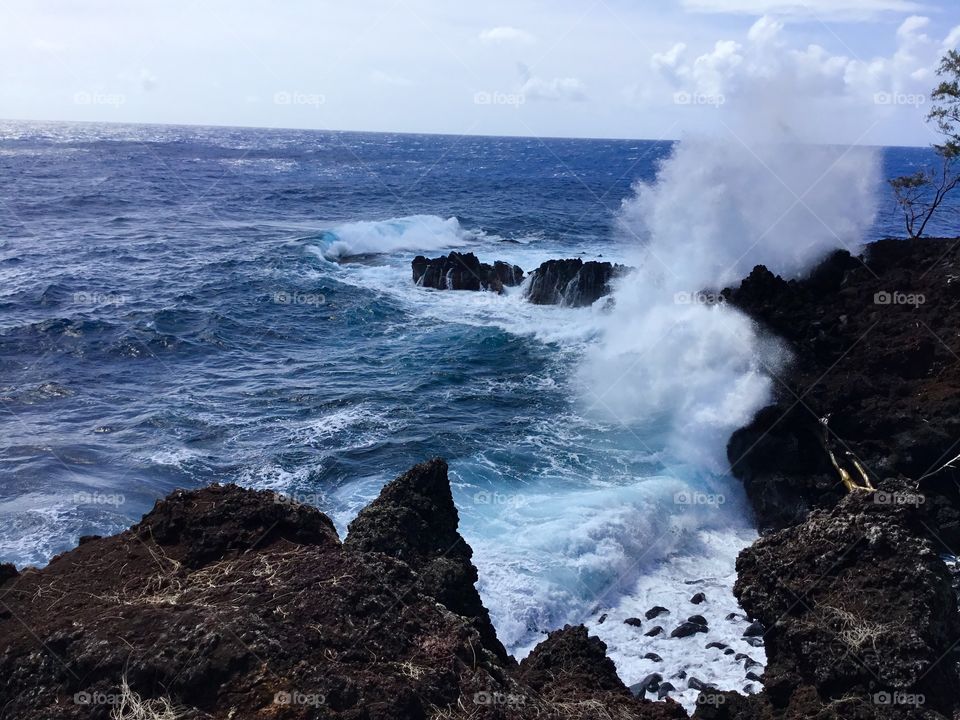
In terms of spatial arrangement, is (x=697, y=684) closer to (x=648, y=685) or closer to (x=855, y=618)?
(x=648, y=685)

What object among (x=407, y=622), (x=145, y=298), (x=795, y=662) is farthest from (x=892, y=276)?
(x=145, y=298)

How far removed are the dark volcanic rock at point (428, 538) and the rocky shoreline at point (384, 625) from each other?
30 mm

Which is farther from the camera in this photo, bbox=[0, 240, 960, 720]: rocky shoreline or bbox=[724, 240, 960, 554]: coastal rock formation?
bbox=[724, 240, 960, 554]: coastal rock formation

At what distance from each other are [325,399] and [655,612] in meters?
12.7

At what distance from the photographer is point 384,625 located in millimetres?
6867

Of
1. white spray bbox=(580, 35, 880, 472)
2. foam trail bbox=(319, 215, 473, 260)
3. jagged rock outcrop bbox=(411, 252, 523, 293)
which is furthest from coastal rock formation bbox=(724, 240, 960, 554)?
foam trail bbox=(319, 215, 473, 260)

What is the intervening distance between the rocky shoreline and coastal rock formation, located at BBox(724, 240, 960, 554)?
1.91m

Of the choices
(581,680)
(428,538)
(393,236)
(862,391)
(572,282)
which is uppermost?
(862,391)

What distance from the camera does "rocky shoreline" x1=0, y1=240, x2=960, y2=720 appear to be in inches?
239

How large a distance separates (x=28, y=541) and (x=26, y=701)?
1010 cm

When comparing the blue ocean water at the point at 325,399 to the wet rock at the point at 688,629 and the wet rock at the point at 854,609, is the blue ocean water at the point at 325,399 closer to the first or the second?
the wet rock at the point at 688,629

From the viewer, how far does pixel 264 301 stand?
1312 inches

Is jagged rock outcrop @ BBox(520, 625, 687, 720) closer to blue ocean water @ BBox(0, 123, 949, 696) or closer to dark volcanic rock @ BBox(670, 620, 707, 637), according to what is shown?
dark volcanic rock @ BBox(670, 620, 707, 637)

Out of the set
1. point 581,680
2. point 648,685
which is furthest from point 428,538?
point 648,685
